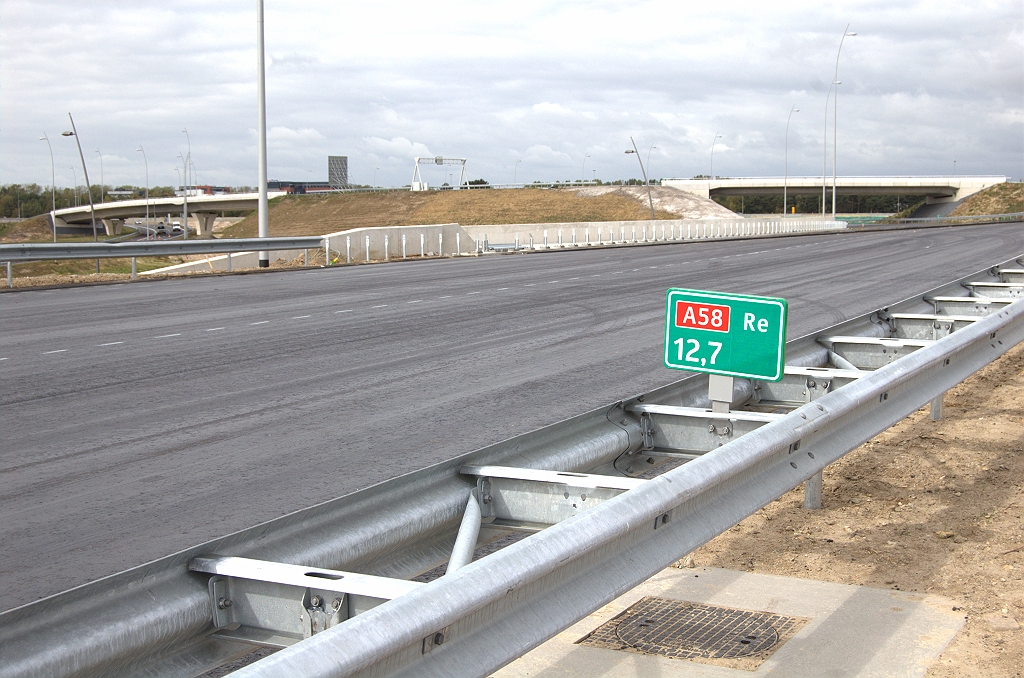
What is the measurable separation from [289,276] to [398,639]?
84.1 feet

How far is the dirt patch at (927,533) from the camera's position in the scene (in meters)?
4.64

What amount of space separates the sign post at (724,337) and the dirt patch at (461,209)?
104 metres

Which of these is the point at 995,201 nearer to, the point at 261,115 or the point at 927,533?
the point at 261,115

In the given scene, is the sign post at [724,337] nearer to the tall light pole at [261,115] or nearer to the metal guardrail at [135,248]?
the metal guardrail at [135,248]

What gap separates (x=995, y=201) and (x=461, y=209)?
199 feet

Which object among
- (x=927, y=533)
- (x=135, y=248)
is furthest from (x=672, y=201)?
(x=927, y=533)

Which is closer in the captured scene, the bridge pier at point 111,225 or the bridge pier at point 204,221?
the bridge pier at point 204,221

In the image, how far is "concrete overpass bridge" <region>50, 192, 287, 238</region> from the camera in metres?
141

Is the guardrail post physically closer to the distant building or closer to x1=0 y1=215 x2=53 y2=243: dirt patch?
x1=0 y1=215 x2=53 y2=243: dirt patch

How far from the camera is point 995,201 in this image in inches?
4665

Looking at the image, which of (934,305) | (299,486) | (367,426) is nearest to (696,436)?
(299,486)

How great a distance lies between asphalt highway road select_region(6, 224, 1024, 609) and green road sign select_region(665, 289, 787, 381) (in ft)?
8.58

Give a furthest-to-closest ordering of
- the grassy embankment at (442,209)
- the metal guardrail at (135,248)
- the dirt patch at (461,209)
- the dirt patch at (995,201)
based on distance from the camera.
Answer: the dirt patch at (995,201) → the grassy embankment at (442,209) → the dirt patch at (461,209) → the metal guardrail at (135,248)

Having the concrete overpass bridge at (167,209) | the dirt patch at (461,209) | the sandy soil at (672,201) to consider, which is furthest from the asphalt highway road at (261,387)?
the concrete overpass bridge at (167,209)
